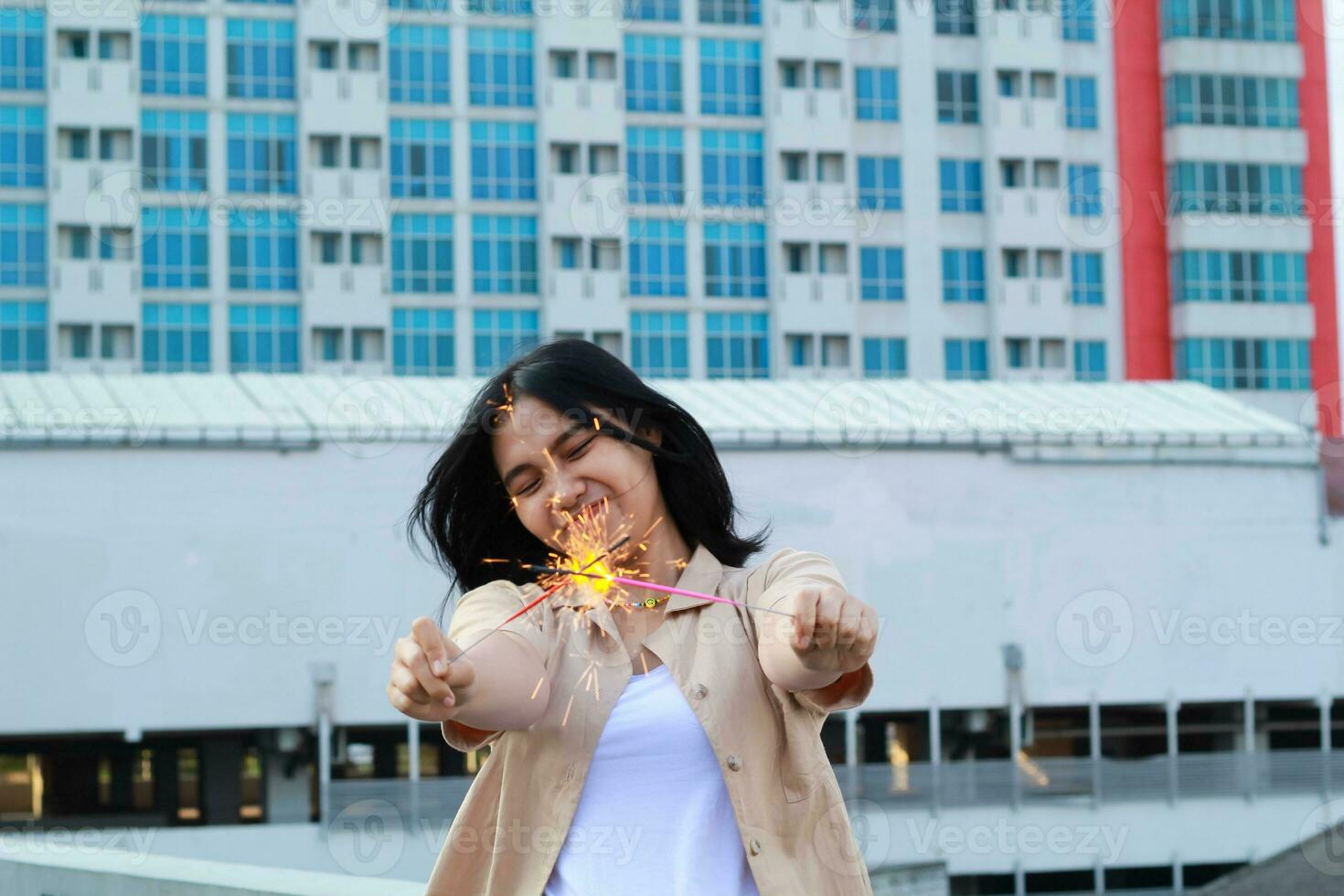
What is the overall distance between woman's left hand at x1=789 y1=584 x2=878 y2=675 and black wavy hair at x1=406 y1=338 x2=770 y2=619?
0.45 metres

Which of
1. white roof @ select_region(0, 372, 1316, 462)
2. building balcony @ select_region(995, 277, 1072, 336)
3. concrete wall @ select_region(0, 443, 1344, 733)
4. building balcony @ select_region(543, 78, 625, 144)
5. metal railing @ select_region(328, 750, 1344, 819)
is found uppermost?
building balcony @ select_region(543, 78, 625, 144)

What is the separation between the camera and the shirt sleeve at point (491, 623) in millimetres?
2256

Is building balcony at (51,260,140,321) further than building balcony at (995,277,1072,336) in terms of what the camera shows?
No

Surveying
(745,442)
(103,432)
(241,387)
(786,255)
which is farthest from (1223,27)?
(103,432)

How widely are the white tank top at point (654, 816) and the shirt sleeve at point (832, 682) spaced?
0.15 metres

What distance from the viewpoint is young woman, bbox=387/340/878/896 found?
7.09 feet

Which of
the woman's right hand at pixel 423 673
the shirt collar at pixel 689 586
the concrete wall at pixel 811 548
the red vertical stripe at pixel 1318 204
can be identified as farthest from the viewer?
the red vertical stripe at pixel 1318 204

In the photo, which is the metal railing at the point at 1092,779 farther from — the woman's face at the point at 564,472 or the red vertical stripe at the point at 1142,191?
the woman's face at the point at 564,472

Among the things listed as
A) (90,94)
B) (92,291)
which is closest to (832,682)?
(92,291)

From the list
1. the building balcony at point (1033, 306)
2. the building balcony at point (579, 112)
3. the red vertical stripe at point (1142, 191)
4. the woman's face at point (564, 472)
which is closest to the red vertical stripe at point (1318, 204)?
the red vertical stripe at point (1142, 191)

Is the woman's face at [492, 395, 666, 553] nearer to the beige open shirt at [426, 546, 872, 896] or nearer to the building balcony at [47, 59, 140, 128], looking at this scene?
the beige open shirt at [426, 546, 872, 896]

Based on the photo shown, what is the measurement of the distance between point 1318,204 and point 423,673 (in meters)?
45.7

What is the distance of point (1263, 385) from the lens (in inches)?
1715

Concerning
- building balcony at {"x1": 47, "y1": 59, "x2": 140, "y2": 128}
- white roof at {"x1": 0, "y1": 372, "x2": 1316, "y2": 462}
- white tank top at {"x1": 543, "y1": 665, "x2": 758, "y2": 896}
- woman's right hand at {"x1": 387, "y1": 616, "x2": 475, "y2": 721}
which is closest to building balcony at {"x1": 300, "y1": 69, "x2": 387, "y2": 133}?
building balcony at {"x1": 47, "y1": 59, "x2": 140, "y2": 128}
